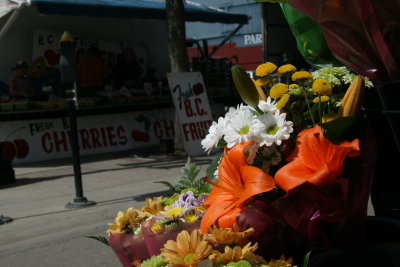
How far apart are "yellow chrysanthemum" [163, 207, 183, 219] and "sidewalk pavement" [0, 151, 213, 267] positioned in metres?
3.86

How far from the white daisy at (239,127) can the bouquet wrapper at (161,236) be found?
25 cm

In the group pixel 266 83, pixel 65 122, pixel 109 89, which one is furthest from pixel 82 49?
pixel 266 83

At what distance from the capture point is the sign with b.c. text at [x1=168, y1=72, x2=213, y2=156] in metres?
11.5

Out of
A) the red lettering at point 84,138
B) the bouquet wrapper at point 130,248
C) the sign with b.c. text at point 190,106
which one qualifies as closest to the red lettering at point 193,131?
the sign with b.c. text at point 190,106

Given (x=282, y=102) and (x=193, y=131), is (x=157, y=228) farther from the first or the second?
(x=193, y=131)

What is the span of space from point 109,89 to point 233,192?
41.9 feet

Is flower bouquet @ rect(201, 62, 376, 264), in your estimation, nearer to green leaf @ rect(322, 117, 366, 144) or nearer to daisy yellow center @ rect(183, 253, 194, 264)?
green leaf @ rect(322, 117, 366, 144)

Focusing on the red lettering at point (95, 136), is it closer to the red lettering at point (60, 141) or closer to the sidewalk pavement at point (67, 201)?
the sidewalk pavement at point (67, 201)

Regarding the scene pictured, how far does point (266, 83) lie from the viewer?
5.65ft

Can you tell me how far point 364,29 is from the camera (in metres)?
1.46

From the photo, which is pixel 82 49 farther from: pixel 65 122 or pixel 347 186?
pixel 347 186

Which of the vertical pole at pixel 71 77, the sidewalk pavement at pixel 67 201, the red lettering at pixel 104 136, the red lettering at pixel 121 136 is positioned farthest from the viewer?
the red lettering at pixel 121 136

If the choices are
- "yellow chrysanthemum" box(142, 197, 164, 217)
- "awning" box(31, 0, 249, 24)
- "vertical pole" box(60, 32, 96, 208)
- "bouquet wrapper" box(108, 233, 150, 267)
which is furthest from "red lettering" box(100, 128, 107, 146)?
"bouquet wrapper" box(108, 233, 150, 267)

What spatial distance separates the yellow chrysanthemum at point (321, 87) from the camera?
5.14 ft
